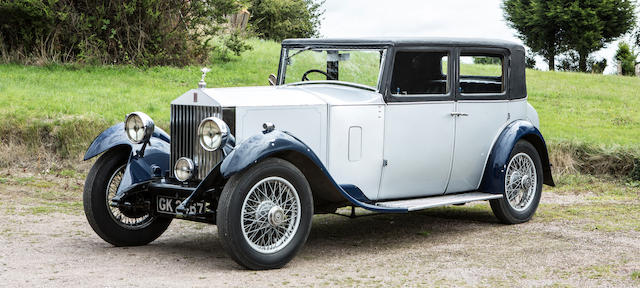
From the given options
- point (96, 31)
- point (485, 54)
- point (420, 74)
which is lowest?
point (420, 74)

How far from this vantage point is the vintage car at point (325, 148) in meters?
6.12

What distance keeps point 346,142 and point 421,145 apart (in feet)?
2.93

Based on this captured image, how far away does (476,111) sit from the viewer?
26.1 ft

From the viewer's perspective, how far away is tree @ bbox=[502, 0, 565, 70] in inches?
1604

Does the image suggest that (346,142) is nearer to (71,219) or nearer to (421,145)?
(421,145)

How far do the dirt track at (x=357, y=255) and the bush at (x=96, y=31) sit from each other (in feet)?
28.9

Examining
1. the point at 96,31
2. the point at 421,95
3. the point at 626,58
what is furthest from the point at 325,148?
the point at 626,58

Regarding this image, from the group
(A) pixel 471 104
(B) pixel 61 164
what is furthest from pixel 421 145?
(B) pixel 61 164

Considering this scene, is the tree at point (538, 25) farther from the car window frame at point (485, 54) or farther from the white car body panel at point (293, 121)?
the white car body panel at point (293, 121)

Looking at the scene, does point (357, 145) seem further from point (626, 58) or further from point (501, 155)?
point (626, 58)

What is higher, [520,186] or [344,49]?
[344,49]

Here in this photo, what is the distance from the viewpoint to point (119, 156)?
7137mm

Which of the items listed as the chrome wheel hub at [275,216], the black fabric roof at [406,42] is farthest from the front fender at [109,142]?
the black fabric roof at [406,42]

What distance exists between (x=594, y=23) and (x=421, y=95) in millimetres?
33933
